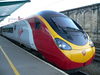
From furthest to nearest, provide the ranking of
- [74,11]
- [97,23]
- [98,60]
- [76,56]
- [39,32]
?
[74,11]
[97,23]
[98,60]
[39,32]
[76,56]

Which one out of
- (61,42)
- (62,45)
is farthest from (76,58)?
(61,42)

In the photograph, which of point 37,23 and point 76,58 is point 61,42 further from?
point 37,23

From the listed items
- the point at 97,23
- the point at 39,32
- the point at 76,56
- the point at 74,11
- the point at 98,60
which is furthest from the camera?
the point at 74,11

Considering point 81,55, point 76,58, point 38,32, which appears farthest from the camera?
point 38,32

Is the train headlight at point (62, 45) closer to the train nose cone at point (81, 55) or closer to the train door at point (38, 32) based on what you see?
the train nose cone at point (81, 55)

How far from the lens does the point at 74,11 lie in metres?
25.5

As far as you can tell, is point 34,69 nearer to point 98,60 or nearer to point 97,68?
point 97,68

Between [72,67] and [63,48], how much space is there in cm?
76

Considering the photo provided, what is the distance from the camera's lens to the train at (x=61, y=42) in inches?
290

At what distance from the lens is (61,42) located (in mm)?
7605

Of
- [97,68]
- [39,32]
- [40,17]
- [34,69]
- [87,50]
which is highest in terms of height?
[40,17]

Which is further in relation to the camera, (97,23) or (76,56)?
(97,23)

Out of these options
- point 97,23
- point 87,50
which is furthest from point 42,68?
point 97,23

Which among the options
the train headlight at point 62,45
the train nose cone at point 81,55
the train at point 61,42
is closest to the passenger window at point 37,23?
the train at point 61,42
